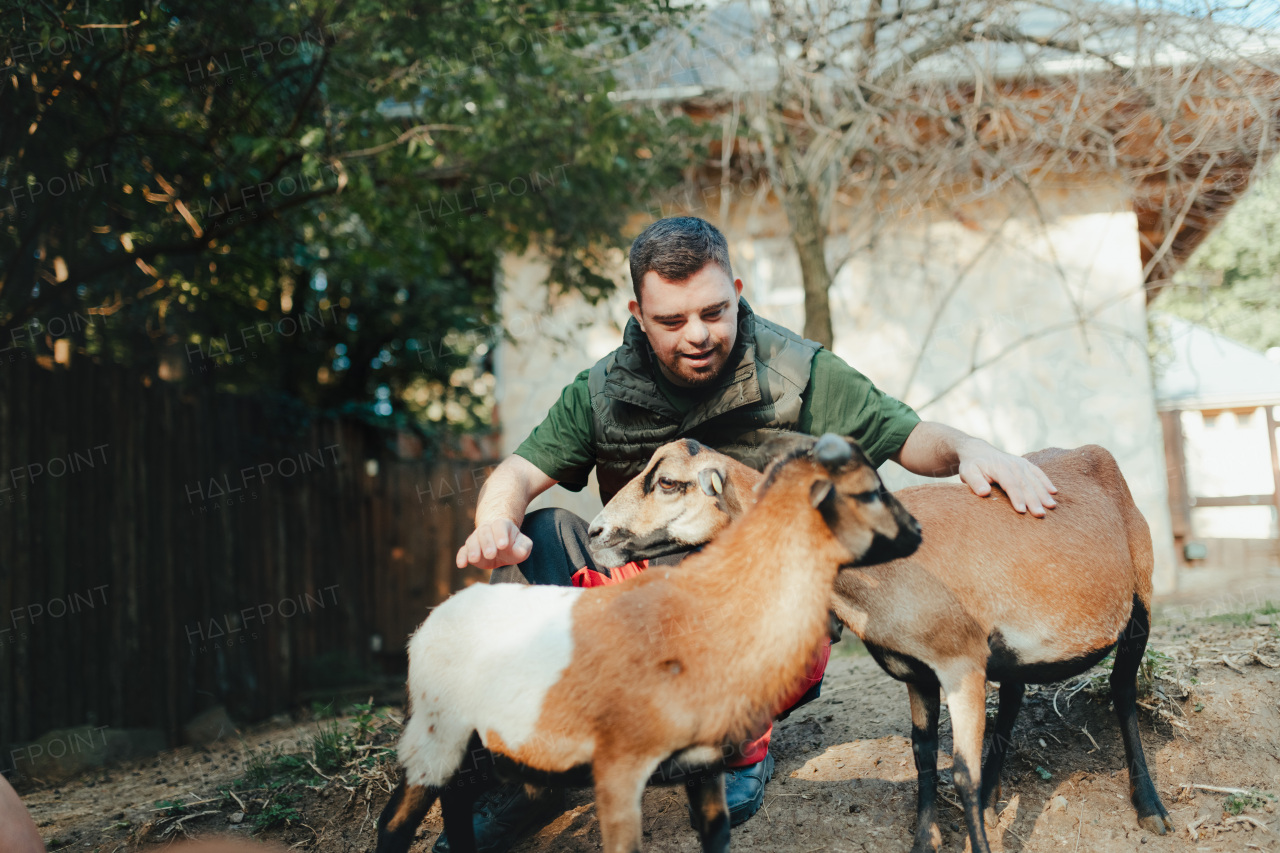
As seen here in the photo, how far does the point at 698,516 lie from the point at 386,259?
23.6 ft

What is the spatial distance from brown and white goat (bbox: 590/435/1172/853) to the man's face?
1.04ft

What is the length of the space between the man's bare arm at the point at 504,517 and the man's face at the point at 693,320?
0.76m

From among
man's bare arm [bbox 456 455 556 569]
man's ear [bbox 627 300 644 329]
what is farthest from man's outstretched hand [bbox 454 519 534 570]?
man's ear [bbox 627 300 644 329]

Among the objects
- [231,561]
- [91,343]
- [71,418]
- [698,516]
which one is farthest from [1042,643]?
[91,343]

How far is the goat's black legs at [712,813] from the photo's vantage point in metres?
2.33

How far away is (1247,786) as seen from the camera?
3.34 meters

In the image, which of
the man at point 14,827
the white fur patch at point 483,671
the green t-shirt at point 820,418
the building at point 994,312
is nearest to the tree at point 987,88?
the building at point 994,312

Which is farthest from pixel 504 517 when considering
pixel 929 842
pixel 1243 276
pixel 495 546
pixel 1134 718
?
pixel 1243 276

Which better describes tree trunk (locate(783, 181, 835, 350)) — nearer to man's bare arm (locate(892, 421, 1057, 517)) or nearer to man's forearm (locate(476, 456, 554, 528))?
man's bare arm (locate(892, 421, 1057, 517))

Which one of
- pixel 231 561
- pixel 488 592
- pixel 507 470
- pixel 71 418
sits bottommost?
pixel 231 561

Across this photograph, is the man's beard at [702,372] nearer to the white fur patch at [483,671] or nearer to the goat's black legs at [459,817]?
the white fur patch at [483,671]

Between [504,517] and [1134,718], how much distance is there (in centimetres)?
258

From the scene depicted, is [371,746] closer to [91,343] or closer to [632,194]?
[632,194]

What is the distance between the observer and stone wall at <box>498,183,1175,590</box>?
9.78 m
